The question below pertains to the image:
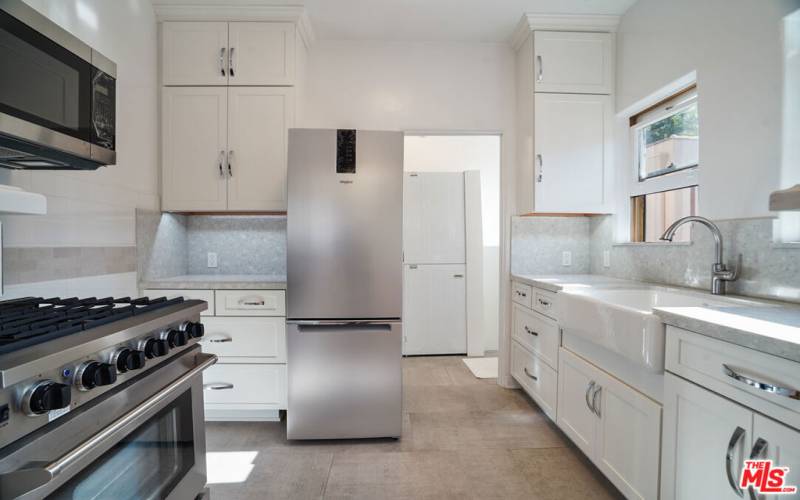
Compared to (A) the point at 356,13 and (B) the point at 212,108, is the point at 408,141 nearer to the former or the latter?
(A) the point at 356,13

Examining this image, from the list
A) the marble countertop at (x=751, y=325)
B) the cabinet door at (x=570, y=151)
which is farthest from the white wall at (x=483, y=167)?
the marble countertop at (x=751, y=325)

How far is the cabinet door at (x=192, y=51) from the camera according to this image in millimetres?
2434

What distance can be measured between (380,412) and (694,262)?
1.88 meters

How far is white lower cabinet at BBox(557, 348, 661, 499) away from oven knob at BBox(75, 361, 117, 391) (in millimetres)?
1630

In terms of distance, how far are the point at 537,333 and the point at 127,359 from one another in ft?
7.08

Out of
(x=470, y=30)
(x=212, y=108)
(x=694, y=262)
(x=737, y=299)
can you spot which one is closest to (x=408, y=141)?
(x=470, y=30)

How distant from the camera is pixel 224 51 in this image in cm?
244

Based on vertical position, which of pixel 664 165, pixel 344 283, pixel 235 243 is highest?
pixel 664 165

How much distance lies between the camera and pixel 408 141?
4039 mm

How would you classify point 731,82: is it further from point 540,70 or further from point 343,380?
point 343,380

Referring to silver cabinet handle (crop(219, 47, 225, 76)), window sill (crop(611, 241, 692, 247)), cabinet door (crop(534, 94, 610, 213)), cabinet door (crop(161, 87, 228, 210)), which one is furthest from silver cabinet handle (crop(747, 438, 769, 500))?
silver cabinet handle (crop(219, 47, 225, 76))

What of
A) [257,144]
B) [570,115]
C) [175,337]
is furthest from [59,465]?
[570,115]

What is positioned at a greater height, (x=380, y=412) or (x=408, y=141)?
(x=408, y=141)

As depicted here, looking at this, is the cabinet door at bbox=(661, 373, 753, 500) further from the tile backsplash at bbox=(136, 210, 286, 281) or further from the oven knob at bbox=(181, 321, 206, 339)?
the tile backsplash at bbox=(136, 210, 286, 281)
